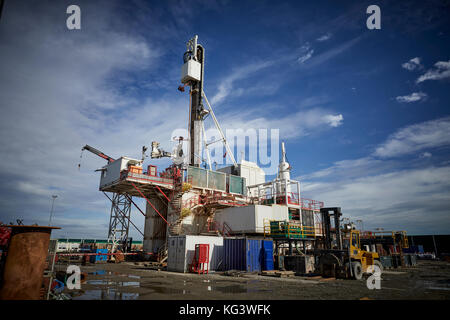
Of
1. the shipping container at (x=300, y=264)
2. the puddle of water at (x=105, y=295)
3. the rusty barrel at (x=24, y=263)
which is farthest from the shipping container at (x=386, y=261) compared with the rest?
the rusty barrel at (x=24, y=263)

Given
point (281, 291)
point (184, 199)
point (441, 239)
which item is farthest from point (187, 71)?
point (441, 239)

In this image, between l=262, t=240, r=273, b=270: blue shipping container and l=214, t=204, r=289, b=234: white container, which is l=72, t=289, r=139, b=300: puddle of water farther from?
l=214, t=204, r=289, b=234: white container

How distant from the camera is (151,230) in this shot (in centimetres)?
3616

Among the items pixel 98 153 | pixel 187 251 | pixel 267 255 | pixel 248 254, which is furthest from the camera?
pixel 98 153

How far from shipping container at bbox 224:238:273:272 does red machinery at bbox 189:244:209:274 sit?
87.1 inches

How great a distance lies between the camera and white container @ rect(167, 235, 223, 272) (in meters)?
21.0

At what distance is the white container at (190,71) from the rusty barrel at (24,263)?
37.5 meters

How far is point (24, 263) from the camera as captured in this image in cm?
812

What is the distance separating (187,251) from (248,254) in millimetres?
4820

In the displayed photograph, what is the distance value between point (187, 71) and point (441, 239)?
57613 millimetres

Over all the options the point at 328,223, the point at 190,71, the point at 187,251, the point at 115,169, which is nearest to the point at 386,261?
the point at 328,223

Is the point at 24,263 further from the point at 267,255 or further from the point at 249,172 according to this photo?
the point at 249,172

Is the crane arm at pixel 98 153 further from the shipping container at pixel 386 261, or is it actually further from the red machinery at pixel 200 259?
the shipping container at pixel 386 261
